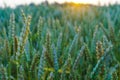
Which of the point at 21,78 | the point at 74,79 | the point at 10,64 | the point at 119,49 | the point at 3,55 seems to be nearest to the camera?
the point at 21,78

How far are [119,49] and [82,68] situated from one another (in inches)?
11.0

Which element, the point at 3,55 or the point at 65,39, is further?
the point at 65,39

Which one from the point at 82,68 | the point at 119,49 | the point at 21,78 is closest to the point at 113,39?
the point at 119,49

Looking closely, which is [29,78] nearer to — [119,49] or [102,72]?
[102,72]

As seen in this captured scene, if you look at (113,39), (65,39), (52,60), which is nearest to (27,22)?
(52,60)

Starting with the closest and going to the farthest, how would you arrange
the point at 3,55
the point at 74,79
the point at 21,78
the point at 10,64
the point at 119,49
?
the point at 21,78 < the point at 74,79 < the point at 10,64 < the point at 3,55 < the point at 119,49

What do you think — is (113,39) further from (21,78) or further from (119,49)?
(21,78)

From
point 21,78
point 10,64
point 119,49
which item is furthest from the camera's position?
point 119,49

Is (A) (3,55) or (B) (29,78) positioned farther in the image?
(A) (3,55)

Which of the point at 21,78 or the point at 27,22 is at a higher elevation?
the point at 27,22

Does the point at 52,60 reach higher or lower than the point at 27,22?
lower

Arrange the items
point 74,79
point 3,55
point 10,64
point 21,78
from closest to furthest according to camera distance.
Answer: point 21,78 → point 74,79 → point 10,64 → point 3,55

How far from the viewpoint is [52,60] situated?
3.28 ft

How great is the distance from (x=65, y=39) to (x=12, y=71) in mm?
535
